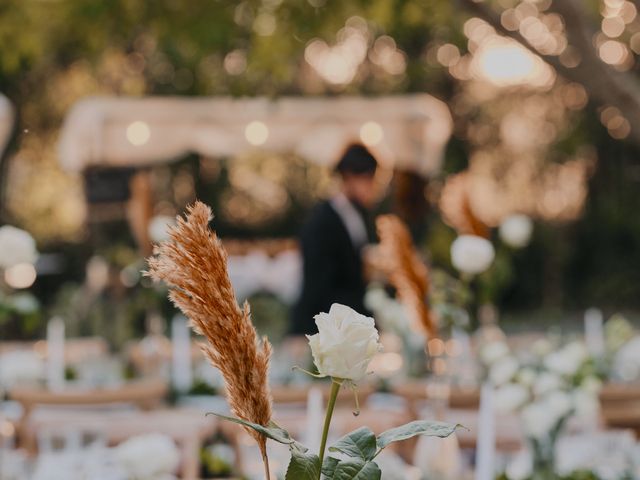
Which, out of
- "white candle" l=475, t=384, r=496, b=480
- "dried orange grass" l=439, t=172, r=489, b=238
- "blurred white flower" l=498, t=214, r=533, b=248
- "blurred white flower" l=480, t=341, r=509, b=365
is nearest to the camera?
"white candle" l=475, t=384, r=496, b=480

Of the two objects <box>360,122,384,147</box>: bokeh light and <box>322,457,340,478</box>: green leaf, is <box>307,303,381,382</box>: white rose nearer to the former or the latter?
<box>322,457,340,478</box>: green leaf

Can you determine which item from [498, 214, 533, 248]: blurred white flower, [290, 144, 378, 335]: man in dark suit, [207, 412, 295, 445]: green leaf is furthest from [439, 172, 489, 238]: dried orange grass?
[207, 412, 295, 445]: green leaf

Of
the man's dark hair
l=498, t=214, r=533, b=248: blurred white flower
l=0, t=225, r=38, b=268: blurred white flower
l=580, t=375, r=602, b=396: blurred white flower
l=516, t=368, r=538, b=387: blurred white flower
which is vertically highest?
the man's dark hair

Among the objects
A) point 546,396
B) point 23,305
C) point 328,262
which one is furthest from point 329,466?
point 328,262

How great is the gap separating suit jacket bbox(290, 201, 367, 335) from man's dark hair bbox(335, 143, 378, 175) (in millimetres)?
287

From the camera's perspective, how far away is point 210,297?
1.41m

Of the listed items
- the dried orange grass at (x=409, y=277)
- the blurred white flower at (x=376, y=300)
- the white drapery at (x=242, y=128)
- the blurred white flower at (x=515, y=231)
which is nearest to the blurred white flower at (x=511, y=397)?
the dried orange grass at (x=409, y=277)

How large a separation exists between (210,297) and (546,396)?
6.37ft

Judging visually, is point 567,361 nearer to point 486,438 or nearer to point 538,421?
point 538,421

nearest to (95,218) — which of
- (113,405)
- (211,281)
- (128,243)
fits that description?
(128,243)

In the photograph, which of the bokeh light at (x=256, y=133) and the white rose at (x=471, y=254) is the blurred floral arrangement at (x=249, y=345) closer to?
Result: the white rose at (x=471, y=254)

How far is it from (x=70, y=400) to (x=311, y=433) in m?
2.66

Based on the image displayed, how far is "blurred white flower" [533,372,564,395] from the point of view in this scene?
10.4 ft

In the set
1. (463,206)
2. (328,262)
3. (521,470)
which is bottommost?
(521,470)
